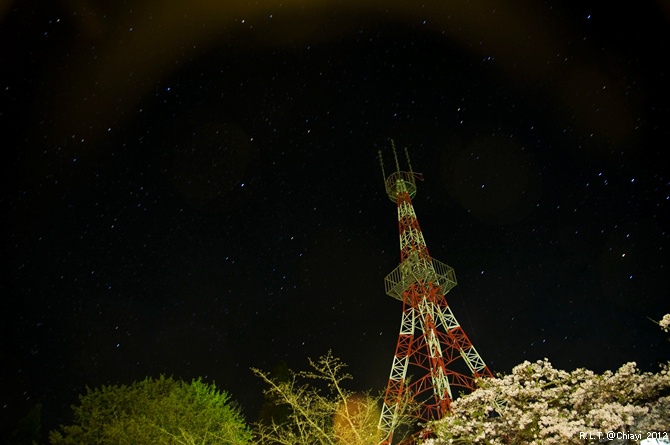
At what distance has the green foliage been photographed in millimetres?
13031

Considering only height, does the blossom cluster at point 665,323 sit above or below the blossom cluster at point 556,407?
above

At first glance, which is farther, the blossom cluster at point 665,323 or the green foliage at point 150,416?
the green foliage at point 150,416

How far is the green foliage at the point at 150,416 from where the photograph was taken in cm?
1303

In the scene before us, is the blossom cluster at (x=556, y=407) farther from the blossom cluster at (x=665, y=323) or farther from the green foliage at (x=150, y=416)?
the green foliage at (x=150, y=416)

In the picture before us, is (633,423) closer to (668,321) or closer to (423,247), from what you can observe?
(668,321)

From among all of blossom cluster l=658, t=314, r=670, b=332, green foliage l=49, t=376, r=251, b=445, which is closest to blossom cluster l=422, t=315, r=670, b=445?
blossom cluster l=658, t=314, r=670, b=332

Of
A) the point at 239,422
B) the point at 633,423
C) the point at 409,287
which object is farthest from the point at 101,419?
the point at 633,423

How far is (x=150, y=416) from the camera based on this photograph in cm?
1411

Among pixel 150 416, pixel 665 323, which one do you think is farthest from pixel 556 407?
pixel 150 416

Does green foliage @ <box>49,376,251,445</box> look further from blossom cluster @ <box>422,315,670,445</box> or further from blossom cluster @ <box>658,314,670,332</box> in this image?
blossom cluster @ <box>658,314,670,332</box>

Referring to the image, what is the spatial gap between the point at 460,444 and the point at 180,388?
1207 cm

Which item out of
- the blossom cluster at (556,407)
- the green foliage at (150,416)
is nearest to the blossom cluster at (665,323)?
the blossom cluster at (556,407)

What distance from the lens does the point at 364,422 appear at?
876 cm

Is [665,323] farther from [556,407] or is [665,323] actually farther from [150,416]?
[150,416]
